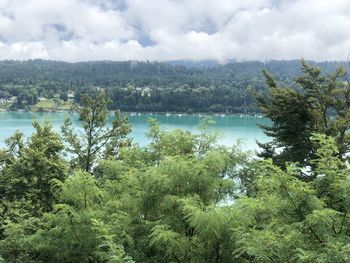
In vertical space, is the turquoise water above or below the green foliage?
below

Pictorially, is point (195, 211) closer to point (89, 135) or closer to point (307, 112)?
point (307, 112)

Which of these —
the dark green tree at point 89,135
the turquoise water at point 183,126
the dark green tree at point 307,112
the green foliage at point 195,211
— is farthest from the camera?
the turquoise water at point 183,126

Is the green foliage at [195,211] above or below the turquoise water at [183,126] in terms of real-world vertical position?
above

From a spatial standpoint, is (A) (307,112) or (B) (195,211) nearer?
(B) (195,211)

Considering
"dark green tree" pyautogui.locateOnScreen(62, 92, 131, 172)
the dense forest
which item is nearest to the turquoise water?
"dark green tree" pyautogui.locateOnScreen(62, 92, 131, 172)

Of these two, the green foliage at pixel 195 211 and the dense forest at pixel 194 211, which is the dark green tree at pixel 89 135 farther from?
the green foliage at pixel 195 211

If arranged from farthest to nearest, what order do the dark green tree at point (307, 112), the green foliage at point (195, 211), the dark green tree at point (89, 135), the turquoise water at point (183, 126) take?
the turquoise water at point (183, 126) < the dark green tree at point (89, 135) < the dark green tree at point (307, 112) < the green foliage at point (195, 211)

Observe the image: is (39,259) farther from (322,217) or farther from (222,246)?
(322,217)

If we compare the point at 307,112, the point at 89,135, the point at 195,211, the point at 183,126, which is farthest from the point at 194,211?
the point at 183,126

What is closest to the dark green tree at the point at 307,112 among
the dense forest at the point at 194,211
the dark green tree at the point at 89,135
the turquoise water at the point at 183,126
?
the dense forest at the point at 194,211

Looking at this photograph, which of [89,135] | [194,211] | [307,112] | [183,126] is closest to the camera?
[194,211]

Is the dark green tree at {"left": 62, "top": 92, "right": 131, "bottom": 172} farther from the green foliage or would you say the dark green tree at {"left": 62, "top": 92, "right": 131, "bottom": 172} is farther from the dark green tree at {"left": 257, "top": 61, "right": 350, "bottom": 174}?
the green foliage

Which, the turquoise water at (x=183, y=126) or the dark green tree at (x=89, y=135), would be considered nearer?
the dark green tree at (x=89, y=135)

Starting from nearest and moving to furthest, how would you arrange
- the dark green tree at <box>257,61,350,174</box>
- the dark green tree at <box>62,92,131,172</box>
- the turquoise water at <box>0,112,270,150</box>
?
the dark green tree at <box>257,61,350,174</box>, the dark green tree at <box>62,92,131,172</box>, the turquoise water at <box>0,112,270,150</box>
